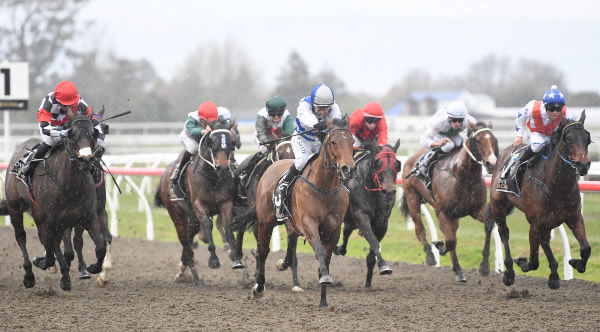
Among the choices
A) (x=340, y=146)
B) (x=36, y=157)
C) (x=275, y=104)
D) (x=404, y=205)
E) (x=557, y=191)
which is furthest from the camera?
(x=404, y=205)

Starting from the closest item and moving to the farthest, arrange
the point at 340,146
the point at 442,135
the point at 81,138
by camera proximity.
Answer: the point at 340,146, the point at 81,138, the point at 442,135

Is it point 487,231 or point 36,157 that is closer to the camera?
point 36,157

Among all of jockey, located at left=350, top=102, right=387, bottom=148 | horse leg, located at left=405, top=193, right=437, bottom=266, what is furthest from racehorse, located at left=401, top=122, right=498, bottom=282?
jockey, located at left=350, top=102, right=387, bottom=148

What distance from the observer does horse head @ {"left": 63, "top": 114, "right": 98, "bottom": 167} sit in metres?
6.68

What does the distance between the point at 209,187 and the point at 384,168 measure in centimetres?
185

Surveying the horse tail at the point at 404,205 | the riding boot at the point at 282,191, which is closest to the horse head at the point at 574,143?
the riding boot at the point at 282,191

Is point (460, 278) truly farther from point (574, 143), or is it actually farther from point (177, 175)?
point (177, 175)

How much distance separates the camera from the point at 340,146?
6137mm

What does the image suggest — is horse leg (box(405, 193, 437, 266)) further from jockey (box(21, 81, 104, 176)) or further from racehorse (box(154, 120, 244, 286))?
jockey (box(21, 81, 104, 176))

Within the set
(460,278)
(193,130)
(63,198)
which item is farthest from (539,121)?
(63,198)

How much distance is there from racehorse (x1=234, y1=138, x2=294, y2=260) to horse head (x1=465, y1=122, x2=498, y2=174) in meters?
1.74

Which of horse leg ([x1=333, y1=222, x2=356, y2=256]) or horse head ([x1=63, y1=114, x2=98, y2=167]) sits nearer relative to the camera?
horse head ([x1=63, y1=114, x2=98, y2=167])

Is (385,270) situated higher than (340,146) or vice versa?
(340,146)

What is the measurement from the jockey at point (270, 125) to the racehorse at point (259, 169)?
0.06m
